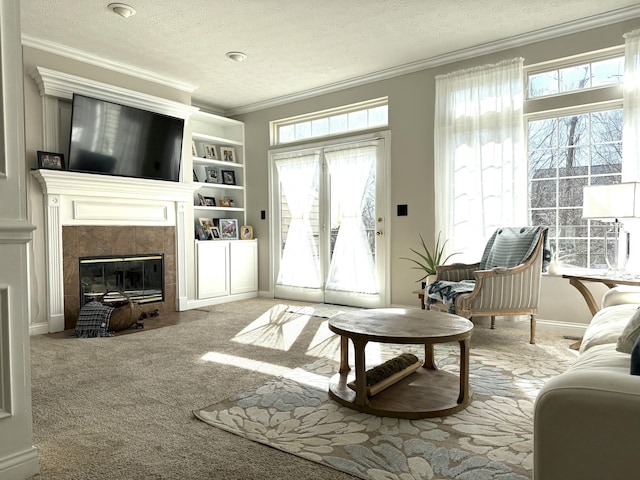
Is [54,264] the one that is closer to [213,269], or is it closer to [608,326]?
[213,269]

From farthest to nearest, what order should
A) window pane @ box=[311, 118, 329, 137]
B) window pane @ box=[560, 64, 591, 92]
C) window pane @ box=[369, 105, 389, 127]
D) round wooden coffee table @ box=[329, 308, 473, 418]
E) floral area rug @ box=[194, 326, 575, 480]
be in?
1. window pane @ box=[311, 118, 329, 137]
2. window pane @ box=[369, 105, 389, 127]
3. window pane @ box=[560, 64, 591, 92]
4. round wooden coffee table @ box=[329, 308, 473, 418]
5. floral area rug @ box=[194, 326, 575, 480]

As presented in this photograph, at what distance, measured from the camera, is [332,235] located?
560 cm

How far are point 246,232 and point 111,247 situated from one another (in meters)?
2.02

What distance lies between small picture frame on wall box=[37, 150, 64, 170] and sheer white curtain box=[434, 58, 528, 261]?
3.69m

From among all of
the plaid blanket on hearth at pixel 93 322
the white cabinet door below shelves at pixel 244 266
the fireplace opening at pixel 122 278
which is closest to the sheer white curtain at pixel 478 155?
the white cabinet door below shelves at pixel 244 266

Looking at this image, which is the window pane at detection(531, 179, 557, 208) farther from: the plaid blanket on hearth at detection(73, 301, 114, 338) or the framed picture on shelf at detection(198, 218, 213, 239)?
the plaid blanket on hearth at detection(73, 301, 114, 338)

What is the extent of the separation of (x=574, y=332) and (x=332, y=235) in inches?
112

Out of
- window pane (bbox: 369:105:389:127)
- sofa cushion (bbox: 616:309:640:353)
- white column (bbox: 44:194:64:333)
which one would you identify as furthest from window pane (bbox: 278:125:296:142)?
sofa cushion (bbox: 616:309:640:353)

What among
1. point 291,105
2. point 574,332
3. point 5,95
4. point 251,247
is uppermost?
point 291,105

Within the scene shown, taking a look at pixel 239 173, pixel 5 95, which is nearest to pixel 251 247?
pixel 239 173

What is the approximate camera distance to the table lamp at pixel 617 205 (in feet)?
10.1

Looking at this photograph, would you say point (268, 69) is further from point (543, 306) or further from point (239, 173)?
point (543, 306)

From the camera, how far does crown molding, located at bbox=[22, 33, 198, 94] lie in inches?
161

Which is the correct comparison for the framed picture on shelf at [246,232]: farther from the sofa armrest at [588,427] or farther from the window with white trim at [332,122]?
the sofa armrest at [588,427]
